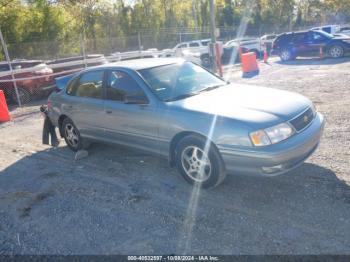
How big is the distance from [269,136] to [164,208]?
1.45 meters

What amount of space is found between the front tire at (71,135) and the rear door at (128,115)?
96cm

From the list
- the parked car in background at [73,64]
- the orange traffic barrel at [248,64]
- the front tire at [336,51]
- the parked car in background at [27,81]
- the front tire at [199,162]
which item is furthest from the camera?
the front tire at [336,51]

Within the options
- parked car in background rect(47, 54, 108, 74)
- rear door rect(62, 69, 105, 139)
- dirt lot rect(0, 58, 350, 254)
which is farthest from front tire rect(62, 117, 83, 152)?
parked car in background rect(47, 54, 108, 74)

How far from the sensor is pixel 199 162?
4586 mm

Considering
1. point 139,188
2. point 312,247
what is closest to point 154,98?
point 139,188

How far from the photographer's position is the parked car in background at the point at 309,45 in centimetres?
1755

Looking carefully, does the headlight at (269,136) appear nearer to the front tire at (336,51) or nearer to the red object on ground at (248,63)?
the red object on ground at (248,63)

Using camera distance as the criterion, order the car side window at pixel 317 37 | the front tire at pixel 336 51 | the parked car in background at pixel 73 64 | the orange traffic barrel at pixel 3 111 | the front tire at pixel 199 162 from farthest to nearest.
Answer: the car side window at pixel 317 37 → the front tire at pixel 336 51 → the parked car in background at pixel 73 64 → the orange traffic barrel at pixel 3 111 → the front tire at pixel 199 162

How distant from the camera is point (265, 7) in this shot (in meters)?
45.8

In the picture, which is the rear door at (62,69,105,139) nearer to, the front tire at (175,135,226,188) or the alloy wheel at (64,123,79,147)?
the alloy wheel at (64,123,79,147)

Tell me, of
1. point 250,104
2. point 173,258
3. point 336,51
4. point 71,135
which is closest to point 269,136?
point 250,104

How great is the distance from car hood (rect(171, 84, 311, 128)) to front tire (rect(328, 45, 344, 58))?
14229mm

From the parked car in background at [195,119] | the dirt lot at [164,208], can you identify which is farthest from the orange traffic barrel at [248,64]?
the parked car in background at [195,119]

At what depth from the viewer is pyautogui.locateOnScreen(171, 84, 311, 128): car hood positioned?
4.23 meters
